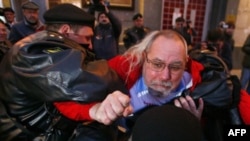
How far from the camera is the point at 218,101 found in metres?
1.13

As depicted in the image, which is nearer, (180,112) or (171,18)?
(180,112)

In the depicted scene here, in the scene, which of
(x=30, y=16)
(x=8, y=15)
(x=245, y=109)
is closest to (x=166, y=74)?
(x=245, y=109)

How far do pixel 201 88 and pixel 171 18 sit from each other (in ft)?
17.7

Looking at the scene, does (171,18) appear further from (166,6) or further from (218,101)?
(218,101)

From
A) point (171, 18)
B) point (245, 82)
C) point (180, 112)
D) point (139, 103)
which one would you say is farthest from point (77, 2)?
point (180, 112)

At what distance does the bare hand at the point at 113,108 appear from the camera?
0.68m

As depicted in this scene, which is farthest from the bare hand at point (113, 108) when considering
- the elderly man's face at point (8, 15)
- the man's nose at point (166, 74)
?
the elderly man's face at point (8, 15)

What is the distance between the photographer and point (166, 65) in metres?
1.20

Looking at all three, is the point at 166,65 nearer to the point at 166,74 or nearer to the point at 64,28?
the point at 166,74

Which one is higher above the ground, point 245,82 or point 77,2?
point 77,2

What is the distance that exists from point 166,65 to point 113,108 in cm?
58

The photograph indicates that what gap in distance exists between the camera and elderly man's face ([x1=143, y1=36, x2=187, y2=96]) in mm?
1201

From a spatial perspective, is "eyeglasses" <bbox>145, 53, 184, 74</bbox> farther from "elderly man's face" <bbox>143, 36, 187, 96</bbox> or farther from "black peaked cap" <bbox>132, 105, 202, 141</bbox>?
"black peaked cap" <bbox>132, 105, 202, 141</bbox>

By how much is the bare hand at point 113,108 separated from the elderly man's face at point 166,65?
53cm
